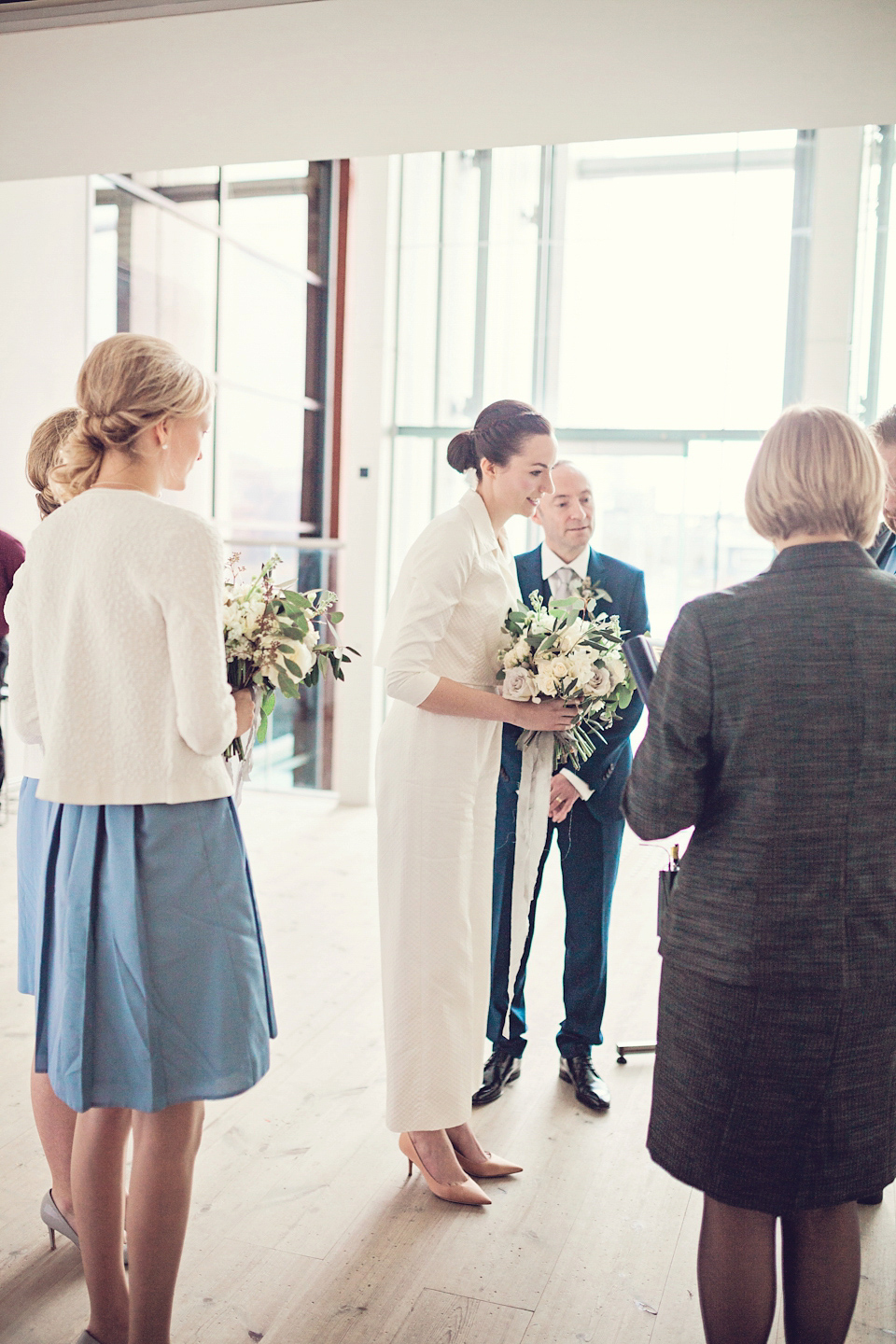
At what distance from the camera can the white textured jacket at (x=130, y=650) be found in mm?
1768

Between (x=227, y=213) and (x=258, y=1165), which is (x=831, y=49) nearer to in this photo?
(x=258, y=1165)

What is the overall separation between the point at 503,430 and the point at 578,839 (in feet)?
3.98

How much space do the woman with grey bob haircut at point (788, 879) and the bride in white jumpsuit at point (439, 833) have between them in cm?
91

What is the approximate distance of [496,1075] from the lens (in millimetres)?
3250

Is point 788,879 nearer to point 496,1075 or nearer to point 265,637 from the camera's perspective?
point 265,637

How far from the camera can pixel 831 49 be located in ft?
9.36

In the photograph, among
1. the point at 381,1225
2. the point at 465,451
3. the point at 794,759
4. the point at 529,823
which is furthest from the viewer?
the point at 529,823

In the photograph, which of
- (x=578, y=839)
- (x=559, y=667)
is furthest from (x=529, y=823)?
(x=559, y=667)

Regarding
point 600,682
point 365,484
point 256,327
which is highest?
point 256,327

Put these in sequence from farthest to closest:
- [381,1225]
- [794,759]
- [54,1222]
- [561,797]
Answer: [561,797], [381,1225], [54,1222], [794,759]

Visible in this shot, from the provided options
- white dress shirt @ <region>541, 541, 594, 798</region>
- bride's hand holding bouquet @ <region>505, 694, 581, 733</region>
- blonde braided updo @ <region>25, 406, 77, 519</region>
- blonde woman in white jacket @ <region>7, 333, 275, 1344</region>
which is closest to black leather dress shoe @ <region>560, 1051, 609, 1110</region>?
A: white dress shirt @ <region>541, 541, 594, 798</region>

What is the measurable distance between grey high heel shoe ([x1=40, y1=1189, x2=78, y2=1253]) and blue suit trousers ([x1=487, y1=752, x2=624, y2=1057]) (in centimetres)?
126

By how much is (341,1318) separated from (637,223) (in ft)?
21.2

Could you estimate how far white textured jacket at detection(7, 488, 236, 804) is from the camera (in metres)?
1.77
